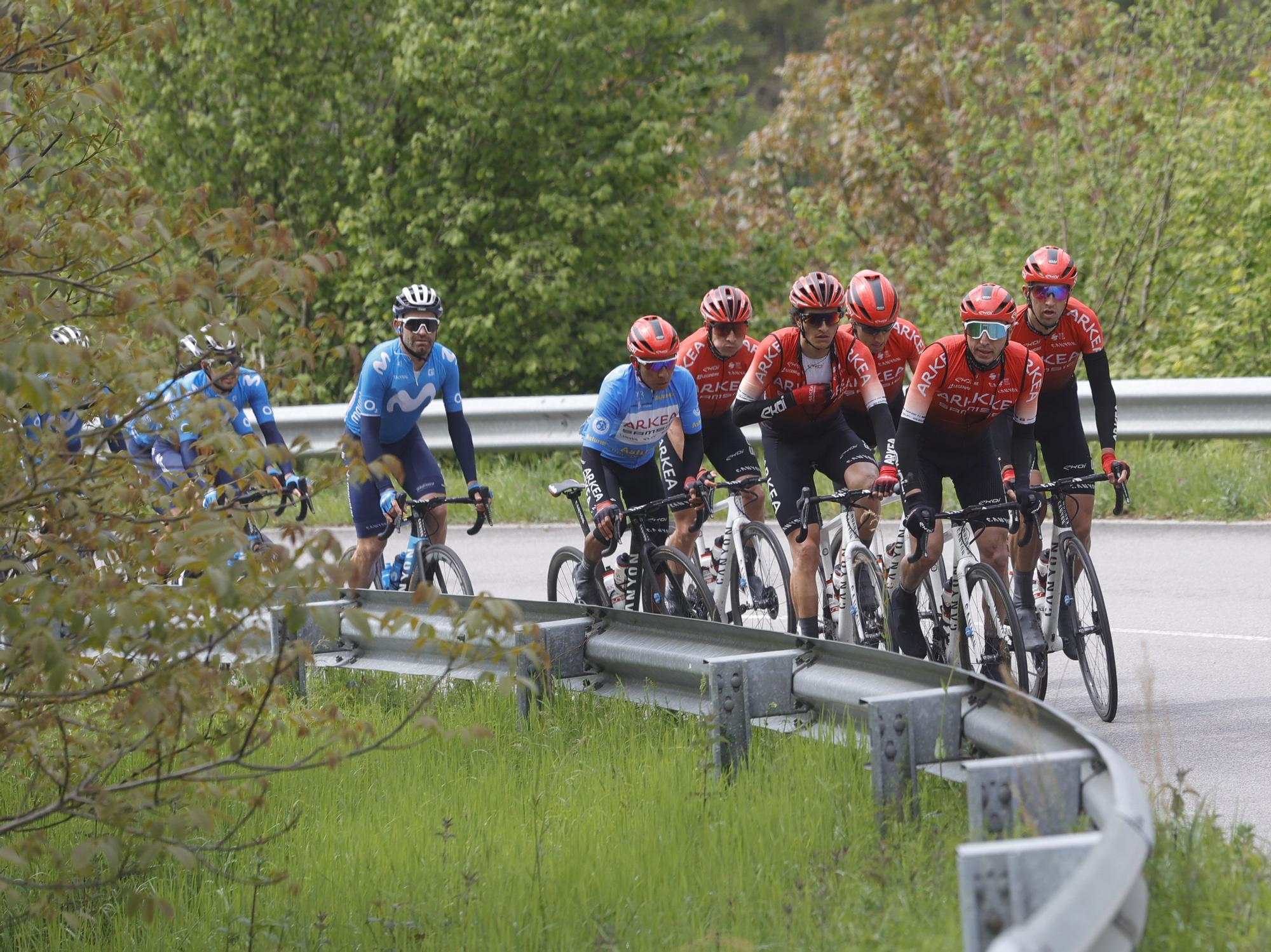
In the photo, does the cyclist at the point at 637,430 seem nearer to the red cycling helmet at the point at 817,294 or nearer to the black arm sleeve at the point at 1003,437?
the red cycling helmet at the point at 817,294

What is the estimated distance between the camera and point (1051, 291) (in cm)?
880

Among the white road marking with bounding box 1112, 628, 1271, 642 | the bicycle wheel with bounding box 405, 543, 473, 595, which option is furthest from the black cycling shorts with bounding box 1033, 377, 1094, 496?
the bicycle wheel with bounding box 405, 543, 473, 595

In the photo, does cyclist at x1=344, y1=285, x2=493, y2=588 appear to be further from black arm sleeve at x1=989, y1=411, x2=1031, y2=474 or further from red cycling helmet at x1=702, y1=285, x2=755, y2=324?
black arm sleeve at x1=989, y1=411, x2=1031, y2=474

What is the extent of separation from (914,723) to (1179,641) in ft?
15.7

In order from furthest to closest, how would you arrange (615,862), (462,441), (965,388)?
(462,441) → (965,388) → (615,862)

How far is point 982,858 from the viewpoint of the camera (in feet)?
11.3

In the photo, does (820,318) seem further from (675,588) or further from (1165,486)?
(1165,486)

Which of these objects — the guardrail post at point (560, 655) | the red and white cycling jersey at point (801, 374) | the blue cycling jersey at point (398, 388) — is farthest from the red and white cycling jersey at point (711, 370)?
the guardrail post at point (560, 655)

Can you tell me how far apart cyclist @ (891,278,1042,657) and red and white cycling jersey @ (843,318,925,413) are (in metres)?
1.44

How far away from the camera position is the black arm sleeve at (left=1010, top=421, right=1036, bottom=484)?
8.81 metres

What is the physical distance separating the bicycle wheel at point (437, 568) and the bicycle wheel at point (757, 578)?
1.66m

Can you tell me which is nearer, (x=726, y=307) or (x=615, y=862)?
(x=615, y=862)

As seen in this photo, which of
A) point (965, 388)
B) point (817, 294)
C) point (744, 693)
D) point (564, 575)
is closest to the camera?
point (744, 693)

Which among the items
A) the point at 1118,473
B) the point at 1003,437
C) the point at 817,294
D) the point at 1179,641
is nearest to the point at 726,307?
the point at 817,294
